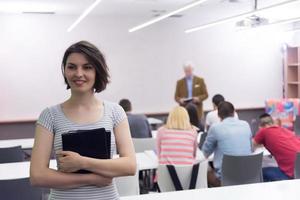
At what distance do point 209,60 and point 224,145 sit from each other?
5570 millimetres

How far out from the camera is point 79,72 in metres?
1.70

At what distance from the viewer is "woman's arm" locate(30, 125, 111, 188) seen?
1.66 m

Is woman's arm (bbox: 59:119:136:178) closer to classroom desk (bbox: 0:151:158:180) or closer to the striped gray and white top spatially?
the striped gray and white top

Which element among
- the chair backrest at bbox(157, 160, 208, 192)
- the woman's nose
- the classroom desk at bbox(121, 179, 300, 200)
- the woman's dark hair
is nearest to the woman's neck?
the woman's nose

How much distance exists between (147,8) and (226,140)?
432cm

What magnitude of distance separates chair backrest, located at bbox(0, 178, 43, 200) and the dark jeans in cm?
252

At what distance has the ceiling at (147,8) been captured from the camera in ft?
23.6

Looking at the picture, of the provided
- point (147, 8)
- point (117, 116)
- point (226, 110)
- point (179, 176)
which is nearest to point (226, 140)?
point (226, 110)

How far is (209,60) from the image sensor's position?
377 inches

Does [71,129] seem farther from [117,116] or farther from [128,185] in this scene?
[128,185]

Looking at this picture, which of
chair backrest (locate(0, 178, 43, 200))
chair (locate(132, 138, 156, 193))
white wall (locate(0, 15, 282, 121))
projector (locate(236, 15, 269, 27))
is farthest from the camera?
white wall (locate(0, 15, 282, 121))

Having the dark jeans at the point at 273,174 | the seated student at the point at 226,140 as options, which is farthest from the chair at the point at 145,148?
the dark jeans at the point at 273,174

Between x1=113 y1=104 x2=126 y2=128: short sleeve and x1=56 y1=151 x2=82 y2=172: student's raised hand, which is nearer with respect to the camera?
x1=56 y1=151 x2=82 y2=172: student's raised hand

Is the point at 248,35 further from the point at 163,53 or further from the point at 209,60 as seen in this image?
the point at 163,53
